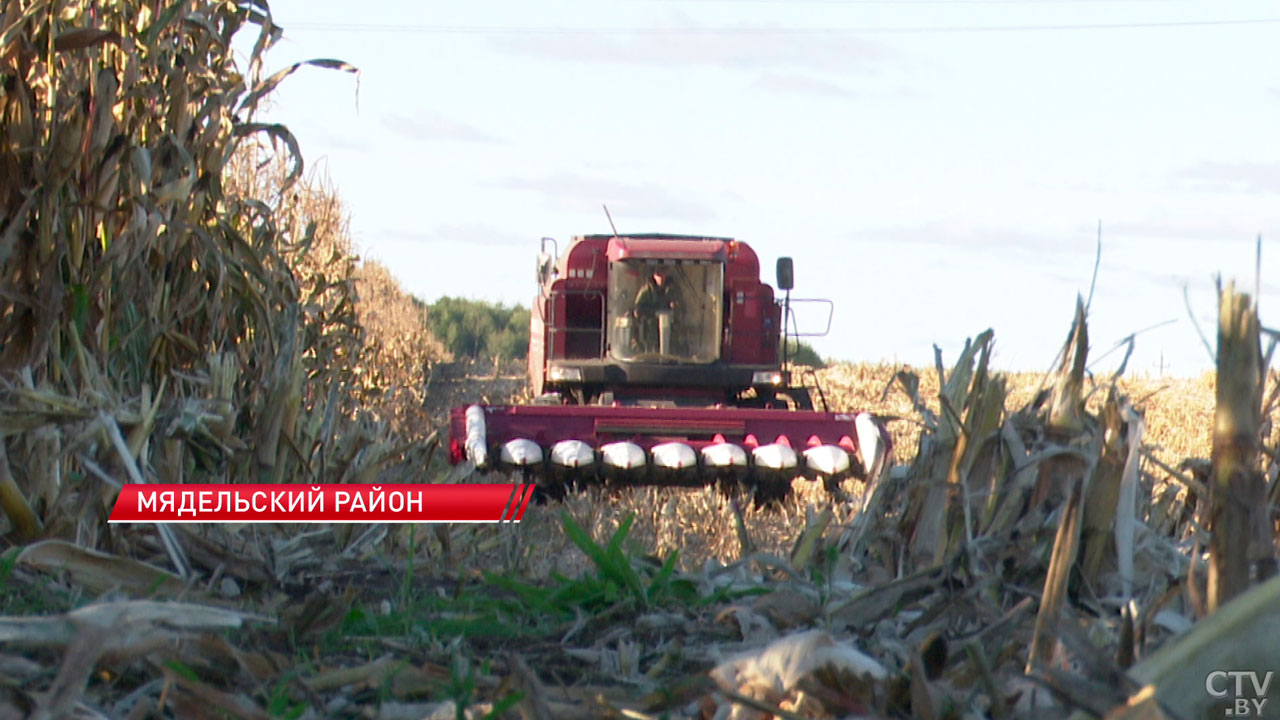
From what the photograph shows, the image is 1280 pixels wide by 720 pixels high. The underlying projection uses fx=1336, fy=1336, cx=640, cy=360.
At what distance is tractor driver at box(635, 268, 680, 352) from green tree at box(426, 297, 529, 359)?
15345 mm

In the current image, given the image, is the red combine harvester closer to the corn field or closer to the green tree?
the corn field

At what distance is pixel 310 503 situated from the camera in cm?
438

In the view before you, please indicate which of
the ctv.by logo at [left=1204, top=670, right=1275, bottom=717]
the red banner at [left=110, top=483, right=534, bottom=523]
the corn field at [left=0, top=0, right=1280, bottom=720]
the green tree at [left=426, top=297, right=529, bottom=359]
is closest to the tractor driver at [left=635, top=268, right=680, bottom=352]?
the red banner at [left=110, top=483, right=534, bottom=523]

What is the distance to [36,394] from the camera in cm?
320

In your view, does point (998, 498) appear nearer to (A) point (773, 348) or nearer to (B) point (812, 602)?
(B) point (812, 602)

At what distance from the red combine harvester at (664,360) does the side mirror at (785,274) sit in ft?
0.04

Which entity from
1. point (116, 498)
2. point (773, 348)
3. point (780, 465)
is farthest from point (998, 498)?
point (773, 348)

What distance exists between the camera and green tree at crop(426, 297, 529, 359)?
29.1 m

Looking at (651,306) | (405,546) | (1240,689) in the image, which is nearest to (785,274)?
(651,306)

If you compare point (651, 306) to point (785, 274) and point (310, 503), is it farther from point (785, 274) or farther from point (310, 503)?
point (310, 503)

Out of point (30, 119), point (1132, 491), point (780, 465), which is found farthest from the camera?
A: point (780, 465)

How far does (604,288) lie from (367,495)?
8.35 meters

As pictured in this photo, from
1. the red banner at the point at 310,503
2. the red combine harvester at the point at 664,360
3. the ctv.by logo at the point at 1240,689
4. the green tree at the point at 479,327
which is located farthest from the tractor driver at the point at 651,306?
the green tree at the point at 479,327

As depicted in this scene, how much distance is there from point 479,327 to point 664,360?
19023 mm
